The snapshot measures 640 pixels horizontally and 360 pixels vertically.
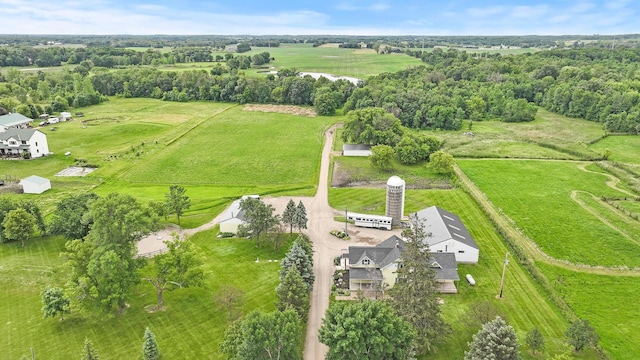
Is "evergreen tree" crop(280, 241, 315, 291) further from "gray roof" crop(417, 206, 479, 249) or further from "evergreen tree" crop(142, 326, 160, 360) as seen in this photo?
"gray roof" crop(417, 206, 479, 249)

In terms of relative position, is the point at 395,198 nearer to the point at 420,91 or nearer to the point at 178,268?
the point at 178,268

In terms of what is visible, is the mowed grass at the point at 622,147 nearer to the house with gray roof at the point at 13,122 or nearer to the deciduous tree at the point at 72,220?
the deciduous tree at the point at 72,220

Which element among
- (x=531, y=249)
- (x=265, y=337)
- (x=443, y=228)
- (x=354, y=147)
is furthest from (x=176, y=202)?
(x=354, y=147)

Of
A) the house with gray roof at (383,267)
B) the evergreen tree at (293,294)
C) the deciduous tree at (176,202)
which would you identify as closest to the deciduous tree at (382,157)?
the house with gray roof at (383,267)

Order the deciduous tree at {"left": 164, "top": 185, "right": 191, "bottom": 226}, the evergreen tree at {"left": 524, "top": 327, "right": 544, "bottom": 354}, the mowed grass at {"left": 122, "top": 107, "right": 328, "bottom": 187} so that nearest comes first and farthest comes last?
the evergreen tree at {"left": 524, "top": 327, "right": 544, "bottom": 354}, the deciduous tree at {"left": 164, "top": 185, "right": 191, "bottom": 226}, the mowed grass at {"left": 122, "top": 107, "right": 328, "bottom": 187}

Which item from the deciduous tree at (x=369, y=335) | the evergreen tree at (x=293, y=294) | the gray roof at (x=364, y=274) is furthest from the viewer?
the gray roof at (x=364, y=274)

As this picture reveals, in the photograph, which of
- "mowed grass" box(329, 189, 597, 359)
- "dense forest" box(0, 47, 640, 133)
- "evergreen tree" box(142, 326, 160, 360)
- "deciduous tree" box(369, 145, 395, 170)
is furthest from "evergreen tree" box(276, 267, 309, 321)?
"dense forest" box(0, 47, 640, 133)
